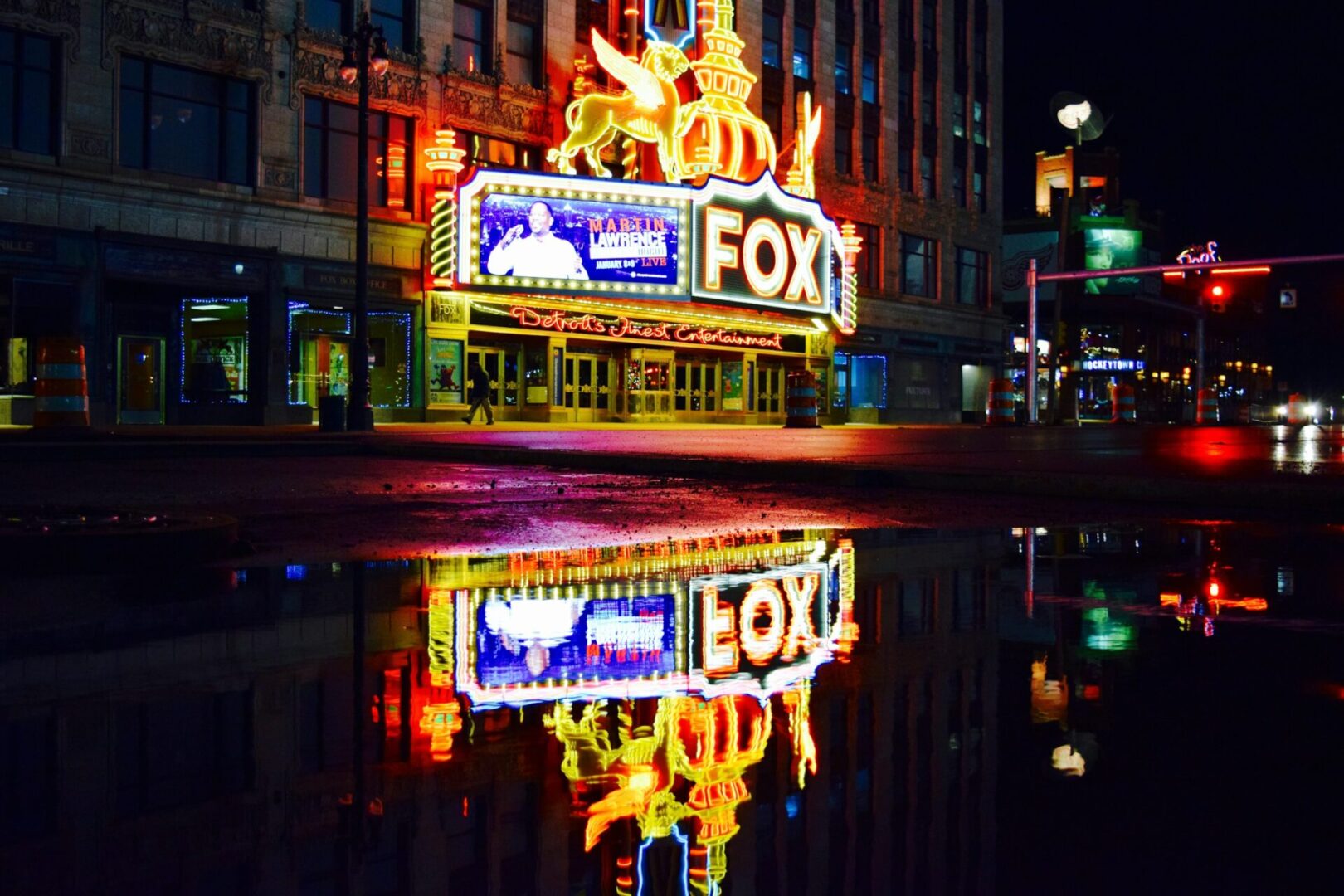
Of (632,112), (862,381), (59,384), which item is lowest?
(59,384)

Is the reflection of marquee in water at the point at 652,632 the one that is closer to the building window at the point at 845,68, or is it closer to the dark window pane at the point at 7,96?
the dark window pane at the point at 7,96

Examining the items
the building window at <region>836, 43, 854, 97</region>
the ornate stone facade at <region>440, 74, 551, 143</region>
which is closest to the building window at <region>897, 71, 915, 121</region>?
the building window at <region>836, 43, 854, 97</region>

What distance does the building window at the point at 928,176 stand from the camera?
57250mm

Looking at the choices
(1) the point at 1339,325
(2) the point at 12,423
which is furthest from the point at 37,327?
(1) the point at 1339,325

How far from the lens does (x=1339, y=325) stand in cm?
11338

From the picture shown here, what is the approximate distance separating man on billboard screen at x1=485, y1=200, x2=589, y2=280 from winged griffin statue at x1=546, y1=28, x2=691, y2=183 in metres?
2.44

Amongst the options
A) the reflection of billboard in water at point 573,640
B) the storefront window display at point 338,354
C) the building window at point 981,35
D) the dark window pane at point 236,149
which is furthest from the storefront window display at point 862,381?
the reflection of billboard in water at point 573,640

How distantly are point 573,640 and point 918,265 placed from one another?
179 feet

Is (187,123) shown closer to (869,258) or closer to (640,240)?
Answer: (640,240)

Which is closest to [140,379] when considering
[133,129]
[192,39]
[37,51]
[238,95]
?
[133,129]

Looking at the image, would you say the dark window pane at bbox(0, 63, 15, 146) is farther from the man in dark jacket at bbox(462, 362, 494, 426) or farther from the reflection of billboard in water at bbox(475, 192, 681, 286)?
the man in dark jacket at bbox(462, 362, 494, 426)

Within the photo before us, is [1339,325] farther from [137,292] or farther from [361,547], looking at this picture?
[361,547]

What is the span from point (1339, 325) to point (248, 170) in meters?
107

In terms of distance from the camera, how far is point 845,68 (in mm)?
53156
